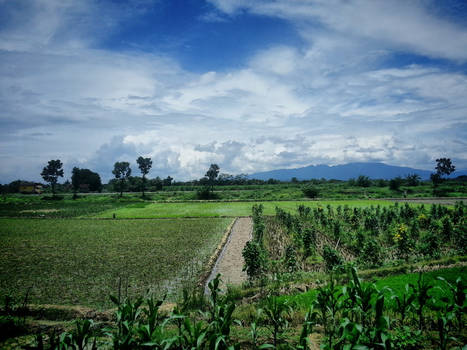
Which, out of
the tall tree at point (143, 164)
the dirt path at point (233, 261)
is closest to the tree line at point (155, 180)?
the tall tree at point (143, 164)

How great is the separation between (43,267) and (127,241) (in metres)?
6.69

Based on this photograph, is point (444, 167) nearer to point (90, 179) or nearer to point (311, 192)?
point (311, 192)

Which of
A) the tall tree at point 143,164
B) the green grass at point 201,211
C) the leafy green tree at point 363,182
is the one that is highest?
the tall tree at point 143,164

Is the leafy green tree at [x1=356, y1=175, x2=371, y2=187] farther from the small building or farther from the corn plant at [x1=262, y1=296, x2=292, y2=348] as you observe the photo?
the small building

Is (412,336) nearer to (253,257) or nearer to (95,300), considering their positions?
(253,257)

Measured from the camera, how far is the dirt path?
12742mm

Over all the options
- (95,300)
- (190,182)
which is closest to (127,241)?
(95,300)

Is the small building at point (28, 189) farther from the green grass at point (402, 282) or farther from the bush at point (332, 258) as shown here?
the green grass at point (402, 282)

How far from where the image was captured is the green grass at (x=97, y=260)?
11.2 meters

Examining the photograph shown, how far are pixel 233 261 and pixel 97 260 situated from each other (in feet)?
27.0

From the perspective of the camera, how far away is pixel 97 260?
1570cm

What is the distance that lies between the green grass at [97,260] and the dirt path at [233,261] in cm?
100

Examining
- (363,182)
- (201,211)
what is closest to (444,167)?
(363,182)

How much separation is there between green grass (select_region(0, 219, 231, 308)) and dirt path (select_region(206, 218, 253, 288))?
1.00 m
